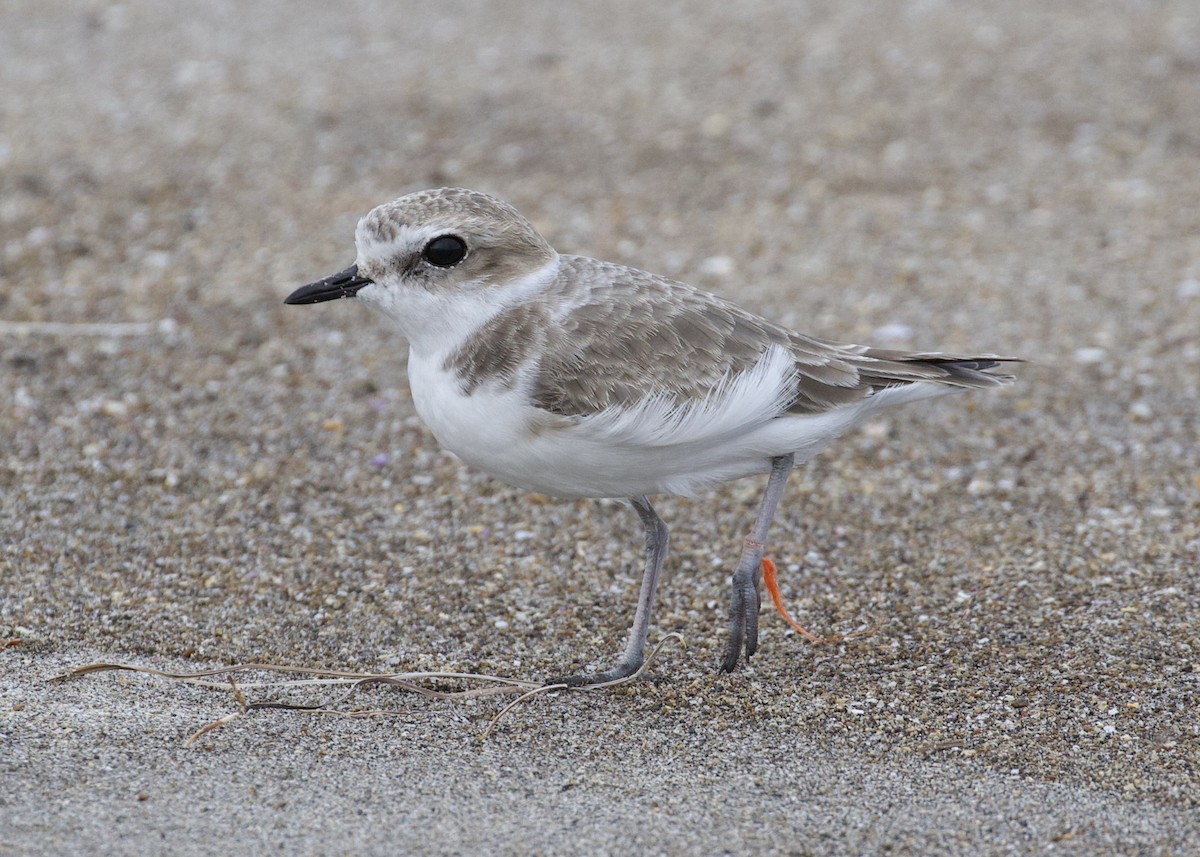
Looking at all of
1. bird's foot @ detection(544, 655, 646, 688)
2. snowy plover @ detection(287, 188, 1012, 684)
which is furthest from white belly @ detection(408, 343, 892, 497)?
bird's foot @ detection(544, 655, 646, 688)

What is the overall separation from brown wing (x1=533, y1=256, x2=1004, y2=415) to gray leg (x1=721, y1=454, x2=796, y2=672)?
232 millimetres

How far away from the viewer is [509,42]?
9.35m

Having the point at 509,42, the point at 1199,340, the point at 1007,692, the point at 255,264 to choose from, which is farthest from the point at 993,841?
the point at 509,42

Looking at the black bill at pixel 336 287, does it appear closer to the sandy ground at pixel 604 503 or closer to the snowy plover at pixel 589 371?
the snowy plover at pixel 589 371

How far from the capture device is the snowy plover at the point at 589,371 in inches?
143

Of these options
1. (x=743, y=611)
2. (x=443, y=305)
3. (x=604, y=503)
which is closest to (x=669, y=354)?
(x=443, y=305)

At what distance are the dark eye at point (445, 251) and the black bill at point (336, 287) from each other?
20 cm

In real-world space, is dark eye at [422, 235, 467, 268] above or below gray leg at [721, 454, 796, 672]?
above

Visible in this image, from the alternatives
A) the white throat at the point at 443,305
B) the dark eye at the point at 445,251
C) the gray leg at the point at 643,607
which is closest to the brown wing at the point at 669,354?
the white throat at the point at 443,305

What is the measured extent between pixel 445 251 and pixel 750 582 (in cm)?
129

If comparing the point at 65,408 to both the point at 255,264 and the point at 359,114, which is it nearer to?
the point at 255,264

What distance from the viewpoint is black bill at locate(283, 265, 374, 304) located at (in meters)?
3.85

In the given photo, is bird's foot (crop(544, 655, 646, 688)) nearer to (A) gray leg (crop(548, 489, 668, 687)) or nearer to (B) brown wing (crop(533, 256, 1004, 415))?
(A) gray leg (crop(548, 489, 668, 687))

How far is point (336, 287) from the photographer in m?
3.86
